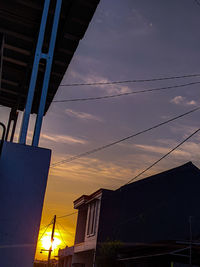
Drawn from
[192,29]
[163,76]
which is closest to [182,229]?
[163,76]

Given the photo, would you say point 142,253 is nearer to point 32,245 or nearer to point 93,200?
point 93,200

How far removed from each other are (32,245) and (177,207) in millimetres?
20846

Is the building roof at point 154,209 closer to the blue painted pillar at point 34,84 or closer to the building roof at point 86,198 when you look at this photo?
the building roof at point 86,198

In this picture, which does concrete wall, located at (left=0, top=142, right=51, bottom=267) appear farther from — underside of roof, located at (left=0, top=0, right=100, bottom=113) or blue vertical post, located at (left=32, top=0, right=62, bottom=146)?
underside of roof, located at (left=0, top=0, right=100, bottom=113)

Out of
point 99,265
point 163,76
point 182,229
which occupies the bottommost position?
point 99,265

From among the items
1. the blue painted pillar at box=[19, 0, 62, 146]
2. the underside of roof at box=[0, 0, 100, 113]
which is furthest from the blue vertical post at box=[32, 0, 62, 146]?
the underside of roof at box=[0, 0, 100, 113]

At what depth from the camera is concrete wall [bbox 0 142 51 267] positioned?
3978mm

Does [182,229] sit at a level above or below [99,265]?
above

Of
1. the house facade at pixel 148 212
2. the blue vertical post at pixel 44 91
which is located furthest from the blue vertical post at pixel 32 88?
the house facade at pixel 148 212

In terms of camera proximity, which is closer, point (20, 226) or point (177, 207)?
point (20, 226)

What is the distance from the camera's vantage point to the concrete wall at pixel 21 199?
3978mm

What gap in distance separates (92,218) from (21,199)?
2083 cm

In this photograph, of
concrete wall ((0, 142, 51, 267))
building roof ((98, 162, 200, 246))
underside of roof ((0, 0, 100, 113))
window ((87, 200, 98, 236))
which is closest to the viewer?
concrete wall ((0, 142, 51, 267))

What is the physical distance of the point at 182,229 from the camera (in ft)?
76.5
